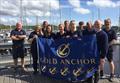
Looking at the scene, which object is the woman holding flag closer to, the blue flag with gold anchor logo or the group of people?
the group of people

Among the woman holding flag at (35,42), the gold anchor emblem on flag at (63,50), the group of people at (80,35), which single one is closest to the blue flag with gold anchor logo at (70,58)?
the gold anchor emblem on flag at (63,50)

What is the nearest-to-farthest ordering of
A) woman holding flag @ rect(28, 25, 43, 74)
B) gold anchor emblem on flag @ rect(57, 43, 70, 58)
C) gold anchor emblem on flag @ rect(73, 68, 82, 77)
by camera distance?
gold anchor emblem on flag @ rect(73, 68, 82, 77), gold anchor emblem on flag @ rect(57, 43, 70, 58), woman holding flag @ rect(28, 25, 43, 74)

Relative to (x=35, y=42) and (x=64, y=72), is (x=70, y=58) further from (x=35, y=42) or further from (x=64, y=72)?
(x=35, y=42)

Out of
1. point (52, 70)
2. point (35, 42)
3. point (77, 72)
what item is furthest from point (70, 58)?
point (35, 42)

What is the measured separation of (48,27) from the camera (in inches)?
401

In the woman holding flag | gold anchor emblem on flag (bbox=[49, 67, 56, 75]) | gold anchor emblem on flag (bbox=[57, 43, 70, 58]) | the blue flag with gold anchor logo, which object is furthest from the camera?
the woman holding flag

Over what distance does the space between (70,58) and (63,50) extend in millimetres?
324

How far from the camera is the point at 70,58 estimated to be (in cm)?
944

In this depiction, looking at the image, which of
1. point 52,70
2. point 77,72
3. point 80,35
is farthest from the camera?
point 52,70

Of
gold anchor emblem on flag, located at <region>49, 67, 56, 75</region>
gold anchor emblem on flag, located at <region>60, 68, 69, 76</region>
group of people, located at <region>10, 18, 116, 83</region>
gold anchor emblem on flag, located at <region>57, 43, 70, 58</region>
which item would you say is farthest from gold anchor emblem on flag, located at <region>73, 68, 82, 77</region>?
gold anchor emblem on flag, located at <region>49, 67, 56, 75</region>

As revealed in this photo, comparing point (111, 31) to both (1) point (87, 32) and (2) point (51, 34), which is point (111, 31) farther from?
(2) point (51, 34)

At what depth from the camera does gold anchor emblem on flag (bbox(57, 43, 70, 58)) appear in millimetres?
9492

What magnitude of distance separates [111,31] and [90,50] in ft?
3.48

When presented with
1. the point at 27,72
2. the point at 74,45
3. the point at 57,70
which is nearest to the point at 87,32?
the point at 74,45
